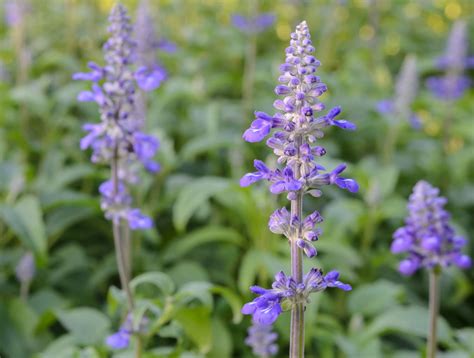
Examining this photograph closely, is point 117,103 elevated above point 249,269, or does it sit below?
above

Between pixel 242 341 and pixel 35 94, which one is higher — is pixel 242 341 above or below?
below

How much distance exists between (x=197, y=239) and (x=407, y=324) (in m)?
1.83

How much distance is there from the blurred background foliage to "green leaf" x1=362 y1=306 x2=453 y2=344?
13 millimetres

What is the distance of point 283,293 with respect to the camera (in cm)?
257

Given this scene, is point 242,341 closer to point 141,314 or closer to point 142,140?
point 141,314

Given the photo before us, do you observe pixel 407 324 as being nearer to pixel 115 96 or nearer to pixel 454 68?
pixel 115 96

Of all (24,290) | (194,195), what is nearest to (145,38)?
(194,195)

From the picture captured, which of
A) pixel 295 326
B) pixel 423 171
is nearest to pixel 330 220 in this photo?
pixel 423 171

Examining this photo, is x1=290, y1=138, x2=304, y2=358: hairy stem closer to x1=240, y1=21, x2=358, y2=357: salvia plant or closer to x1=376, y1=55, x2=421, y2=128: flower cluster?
x1=240, y1=21, x2=358, y2=357: salvia plant

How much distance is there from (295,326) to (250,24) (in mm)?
5870

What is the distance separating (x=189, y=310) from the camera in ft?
13.8

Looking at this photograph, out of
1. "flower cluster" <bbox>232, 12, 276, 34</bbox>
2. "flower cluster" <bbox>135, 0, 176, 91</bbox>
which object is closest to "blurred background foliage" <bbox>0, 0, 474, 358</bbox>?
"flower cluster" <bbox>232, 12, 276, 34</bbox>

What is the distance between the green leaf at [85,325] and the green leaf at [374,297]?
1.99 metres

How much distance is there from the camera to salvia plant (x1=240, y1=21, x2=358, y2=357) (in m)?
2.51
